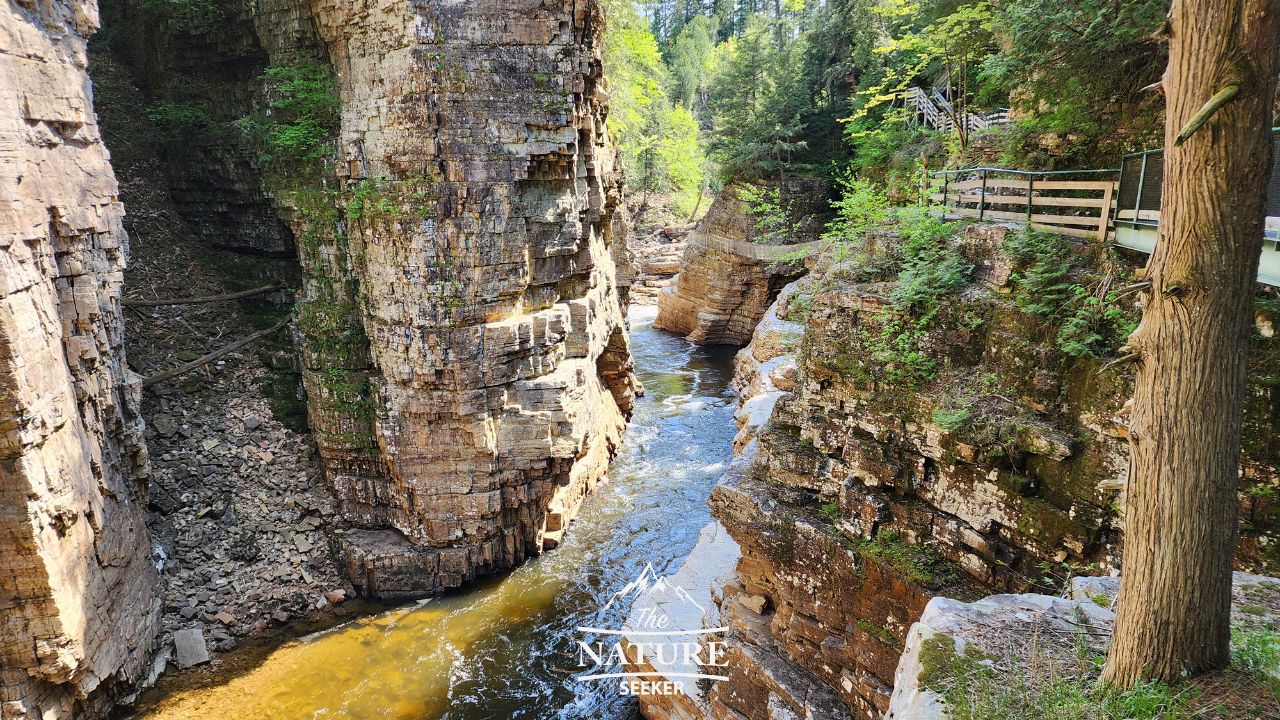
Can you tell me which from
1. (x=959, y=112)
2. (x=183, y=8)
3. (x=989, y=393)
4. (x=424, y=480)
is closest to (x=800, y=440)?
(x=989, y=393)

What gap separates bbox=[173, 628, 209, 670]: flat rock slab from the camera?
10742 millimetres

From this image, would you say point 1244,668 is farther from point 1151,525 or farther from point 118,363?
point 118,363

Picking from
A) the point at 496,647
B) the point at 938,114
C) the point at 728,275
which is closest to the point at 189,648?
the point at 496,647

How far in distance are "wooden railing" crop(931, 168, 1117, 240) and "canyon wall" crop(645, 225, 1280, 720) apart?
24.1 inches

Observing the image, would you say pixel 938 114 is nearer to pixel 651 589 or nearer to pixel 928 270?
pixel 928 270

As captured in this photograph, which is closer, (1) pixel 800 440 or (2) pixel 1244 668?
(2) pixel 1244 668

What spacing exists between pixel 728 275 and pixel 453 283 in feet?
61.0

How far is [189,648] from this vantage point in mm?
10820

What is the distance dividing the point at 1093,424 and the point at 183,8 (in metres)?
19.7

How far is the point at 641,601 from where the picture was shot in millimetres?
10641

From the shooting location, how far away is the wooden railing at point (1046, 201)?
7.00 m

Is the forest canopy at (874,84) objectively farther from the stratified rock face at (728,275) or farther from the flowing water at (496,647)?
the flowing water at (496,647)

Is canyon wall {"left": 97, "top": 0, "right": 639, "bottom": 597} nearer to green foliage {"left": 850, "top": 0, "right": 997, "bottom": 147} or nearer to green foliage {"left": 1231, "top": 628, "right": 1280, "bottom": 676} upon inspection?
green foliage {"left": 850, "top": 0, "right": 997, "bottom": 147}

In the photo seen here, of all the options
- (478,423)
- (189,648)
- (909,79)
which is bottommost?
(189,648)
